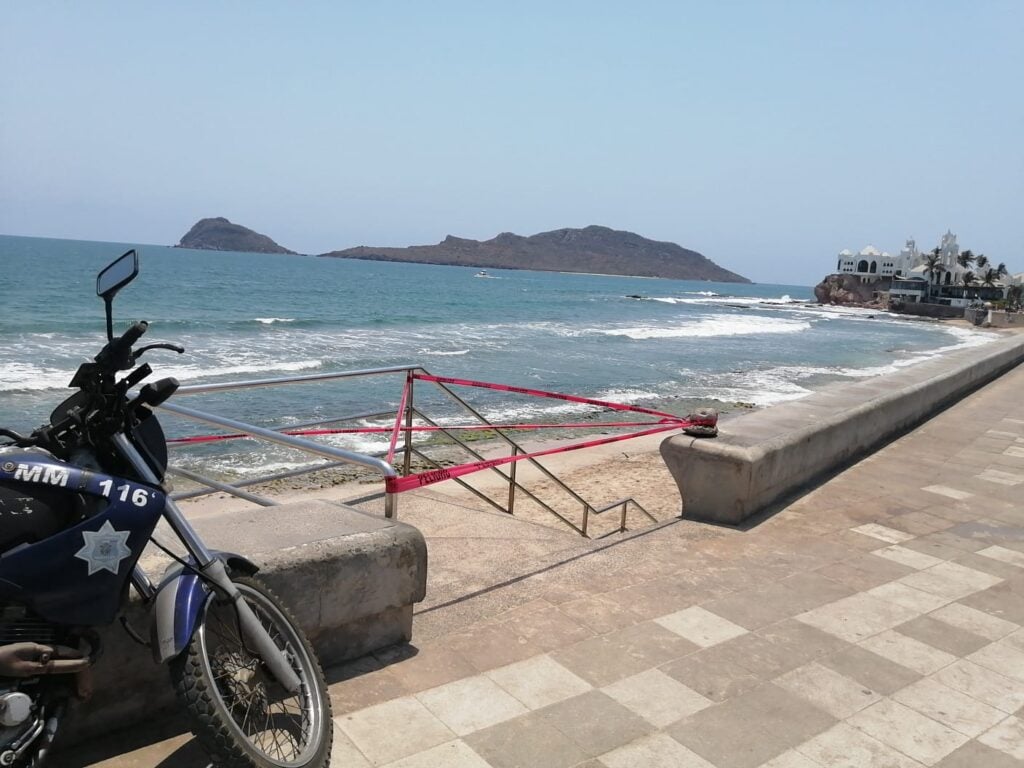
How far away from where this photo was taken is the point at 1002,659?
12.9 feet

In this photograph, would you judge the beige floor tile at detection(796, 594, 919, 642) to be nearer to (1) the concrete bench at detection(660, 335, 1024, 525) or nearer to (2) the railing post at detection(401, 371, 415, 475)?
(1) the concrete bench at detection(660, 335, 1024, 525)

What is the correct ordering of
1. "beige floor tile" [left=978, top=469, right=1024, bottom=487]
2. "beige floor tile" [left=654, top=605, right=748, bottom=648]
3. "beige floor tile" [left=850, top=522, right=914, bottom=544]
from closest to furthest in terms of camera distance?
"beige floor tile" [left=654, top=605, right=748, bottom=648] < "beige floor tile" [left=850, top=522, right=914, bottom=544] < "beige floor tile" [left=978, top=469, right=1024, bottom=487]

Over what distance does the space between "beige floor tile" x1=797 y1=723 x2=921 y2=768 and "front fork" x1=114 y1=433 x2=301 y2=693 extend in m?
1.94

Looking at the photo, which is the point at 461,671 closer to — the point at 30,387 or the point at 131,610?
the point at 131,610

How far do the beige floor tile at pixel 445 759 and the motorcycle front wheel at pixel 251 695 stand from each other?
0.33 metres

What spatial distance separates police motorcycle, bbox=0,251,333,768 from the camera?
7.09ft

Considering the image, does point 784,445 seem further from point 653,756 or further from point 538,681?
point 653,756

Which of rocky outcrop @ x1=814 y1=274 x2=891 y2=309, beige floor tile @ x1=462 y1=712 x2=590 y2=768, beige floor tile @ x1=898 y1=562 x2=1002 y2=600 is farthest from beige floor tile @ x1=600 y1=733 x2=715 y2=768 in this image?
rocky outcrop @ x1=814 y1=274 x2=891 y2=309

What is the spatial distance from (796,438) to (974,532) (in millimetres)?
1420

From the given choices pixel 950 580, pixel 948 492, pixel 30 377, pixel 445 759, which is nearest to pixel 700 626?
pixel 445 759

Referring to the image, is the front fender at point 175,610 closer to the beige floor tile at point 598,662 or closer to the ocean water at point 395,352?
the beige floor tile at point 598,662

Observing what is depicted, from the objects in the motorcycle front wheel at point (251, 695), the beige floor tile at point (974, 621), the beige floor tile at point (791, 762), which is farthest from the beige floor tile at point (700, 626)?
the motorcycle front wheel at point (251, 695)

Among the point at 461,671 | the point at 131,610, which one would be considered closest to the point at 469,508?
the point at 461,671

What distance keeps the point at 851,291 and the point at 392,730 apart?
131800mm
